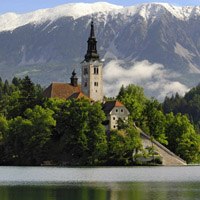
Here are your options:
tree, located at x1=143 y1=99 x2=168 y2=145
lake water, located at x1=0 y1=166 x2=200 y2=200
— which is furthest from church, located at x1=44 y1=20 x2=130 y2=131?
lake water, located at x1=0 y1=166 x2=200 y2=200

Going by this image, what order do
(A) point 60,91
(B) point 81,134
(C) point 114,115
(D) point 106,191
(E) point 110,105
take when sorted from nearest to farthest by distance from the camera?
(D) point 106,191, (B) point 81,134, (C) point 114,115, (E) point 110,105, (A) point 60,91

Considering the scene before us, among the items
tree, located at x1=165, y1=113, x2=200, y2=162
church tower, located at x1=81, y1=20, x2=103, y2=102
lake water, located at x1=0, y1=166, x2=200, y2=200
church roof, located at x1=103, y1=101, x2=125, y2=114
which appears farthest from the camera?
church tower, located at x1=81, y1=20, x2=103, y2=102

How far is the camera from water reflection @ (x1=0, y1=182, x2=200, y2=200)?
57781 mm

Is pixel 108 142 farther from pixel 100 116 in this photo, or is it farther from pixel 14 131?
pixel 14 131

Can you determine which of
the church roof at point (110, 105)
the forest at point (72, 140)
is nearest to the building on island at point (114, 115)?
the church roof at point (110, 105)

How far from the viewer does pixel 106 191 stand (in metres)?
63.0

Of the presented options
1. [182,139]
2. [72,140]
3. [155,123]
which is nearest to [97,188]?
[72,140]

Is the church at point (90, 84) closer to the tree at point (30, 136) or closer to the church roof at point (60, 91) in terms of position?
the church roof at point (60, 91)

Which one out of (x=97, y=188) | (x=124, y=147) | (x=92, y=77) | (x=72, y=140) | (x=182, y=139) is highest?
(x=92, y=77)

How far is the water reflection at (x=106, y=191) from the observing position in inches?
2275

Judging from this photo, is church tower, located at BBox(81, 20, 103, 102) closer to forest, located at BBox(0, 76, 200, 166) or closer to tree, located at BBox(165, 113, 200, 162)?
tree, located at BBox(165, 113, 200, 162)

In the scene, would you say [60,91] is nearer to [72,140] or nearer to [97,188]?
[72,140]

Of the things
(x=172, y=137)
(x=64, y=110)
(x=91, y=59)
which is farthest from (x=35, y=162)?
(x=91, y=59)

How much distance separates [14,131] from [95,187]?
56772mm
